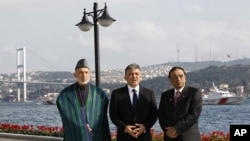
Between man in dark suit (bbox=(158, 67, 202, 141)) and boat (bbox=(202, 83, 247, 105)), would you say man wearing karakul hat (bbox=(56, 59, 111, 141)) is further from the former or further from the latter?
boat (bbox=(202, 83, 247, 105))

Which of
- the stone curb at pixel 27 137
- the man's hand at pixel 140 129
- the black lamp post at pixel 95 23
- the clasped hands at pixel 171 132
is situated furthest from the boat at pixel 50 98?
the clasped hands at pixel 171 132

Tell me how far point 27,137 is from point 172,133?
8.96m

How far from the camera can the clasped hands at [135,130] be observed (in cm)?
606

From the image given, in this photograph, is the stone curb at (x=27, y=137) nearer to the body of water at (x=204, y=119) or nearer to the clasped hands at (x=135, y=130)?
the clasped hands at (x=135, y=130)

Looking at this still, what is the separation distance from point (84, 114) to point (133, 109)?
625 mm

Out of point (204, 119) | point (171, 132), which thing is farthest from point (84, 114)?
point (204, 119)

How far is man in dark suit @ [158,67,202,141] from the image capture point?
19.5 ft

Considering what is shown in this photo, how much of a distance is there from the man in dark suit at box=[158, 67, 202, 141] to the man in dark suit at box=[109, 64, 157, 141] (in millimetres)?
→ 172

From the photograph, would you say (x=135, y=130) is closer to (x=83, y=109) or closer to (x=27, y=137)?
(x=83, y=109)

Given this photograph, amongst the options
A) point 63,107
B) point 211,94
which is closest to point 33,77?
point 211,94

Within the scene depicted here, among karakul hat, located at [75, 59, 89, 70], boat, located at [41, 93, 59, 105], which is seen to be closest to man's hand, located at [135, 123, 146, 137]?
karakul hat, located at [75, 59, 89, 70]

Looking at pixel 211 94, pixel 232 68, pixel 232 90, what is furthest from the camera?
pixel 232 68

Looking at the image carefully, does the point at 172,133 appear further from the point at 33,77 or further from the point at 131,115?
the point at 33,77

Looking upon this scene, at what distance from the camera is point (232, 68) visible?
12350 cm
